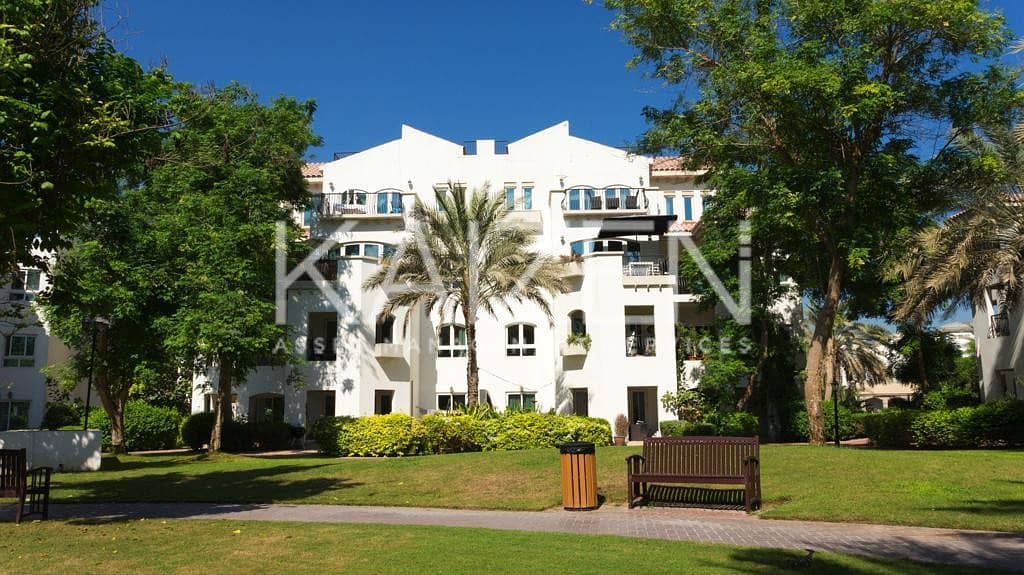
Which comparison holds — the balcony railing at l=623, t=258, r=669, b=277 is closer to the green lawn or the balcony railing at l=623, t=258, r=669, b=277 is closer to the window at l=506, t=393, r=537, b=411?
the window at l=506, t=393, r=537, b=411

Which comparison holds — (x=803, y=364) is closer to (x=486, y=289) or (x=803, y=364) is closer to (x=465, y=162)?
(x=486, y=289)

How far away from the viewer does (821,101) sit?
64.4 ft

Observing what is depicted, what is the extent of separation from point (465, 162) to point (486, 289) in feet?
41.2

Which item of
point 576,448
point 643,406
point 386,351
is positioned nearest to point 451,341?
point 386,351

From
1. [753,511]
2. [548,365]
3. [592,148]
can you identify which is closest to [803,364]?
[548,365]

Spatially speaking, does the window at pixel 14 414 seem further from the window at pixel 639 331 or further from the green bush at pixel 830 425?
the green bush at pixel 830 425

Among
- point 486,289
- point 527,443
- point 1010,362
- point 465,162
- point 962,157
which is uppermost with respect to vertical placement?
point 465,162

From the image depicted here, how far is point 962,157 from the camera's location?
21109 millimetres

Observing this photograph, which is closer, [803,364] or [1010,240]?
[1010,240]

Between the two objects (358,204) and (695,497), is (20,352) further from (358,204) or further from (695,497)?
(695,497)

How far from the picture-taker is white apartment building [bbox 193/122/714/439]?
31.9m

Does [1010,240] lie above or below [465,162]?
below

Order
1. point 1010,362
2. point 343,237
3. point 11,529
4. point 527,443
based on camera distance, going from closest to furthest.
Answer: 1. point 11,529
2. point 527,443
3. point 1010,362
4. point 343,237

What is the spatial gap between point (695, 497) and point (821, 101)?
11.6 metres
